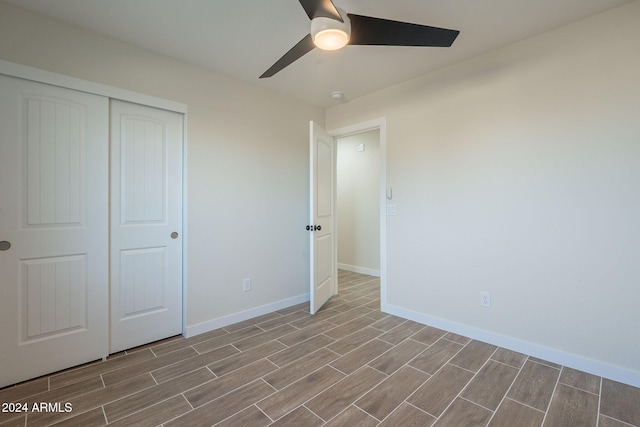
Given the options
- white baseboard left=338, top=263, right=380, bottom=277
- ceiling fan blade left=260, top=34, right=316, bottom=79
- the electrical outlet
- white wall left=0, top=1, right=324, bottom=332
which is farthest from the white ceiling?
white baseboard left=338, top=263, right=380, bottom=277

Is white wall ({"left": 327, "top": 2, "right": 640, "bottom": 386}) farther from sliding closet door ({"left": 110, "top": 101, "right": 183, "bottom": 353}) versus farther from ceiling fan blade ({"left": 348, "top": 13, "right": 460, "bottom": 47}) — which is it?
sliding closet door ({"left": 110, "top": 101, "right": 183, "bottom": 353})

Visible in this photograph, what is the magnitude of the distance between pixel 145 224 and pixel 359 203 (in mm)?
3483

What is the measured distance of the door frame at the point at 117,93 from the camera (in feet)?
6.12

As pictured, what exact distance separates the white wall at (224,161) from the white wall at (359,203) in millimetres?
1576

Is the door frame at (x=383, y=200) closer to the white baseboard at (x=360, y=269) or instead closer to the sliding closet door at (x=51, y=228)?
the white baseboard at (x=360, y=269)

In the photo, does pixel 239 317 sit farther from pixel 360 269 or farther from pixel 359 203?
pixel 359 203

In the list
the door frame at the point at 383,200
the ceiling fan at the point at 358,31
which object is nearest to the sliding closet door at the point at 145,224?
the ceiling fan at the point at 358,31

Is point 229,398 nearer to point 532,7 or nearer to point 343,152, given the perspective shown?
point 532,7

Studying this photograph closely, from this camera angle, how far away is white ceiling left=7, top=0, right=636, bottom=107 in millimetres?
1856

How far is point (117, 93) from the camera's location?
2223 millimetres

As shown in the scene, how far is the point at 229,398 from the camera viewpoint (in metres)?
1.77

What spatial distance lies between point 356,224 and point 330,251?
1639mm

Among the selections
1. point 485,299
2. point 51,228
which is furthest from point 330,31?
point 485,299

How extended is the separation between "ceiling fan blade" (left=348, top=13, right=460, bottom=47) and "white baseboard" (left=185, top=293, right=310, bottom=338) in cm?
260
